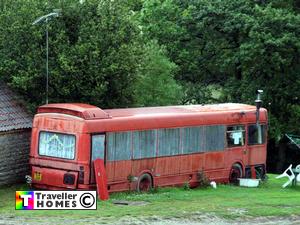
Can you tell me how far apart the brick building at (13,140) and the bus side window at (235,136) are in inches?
268

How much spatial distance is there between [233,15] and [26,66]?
14.7m

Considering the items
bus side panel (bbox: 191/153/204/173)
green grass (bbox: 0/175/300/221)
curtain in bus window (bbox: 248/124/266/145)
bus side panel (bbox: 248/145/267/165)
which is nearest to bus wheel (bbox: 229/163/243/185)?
bus side panel (bbox: 248/145/267/165)

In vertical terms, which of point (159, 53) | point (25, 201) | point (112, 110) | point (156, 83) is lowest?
point (25, 201)

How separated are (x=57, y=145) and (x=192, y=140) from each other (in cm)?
477

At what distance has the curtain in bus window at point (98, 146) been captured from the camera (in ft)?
67.7

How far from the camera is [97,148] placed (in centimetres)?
2069

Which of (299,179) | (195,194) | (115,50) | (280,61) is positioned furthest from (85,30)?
Result: (280,61)

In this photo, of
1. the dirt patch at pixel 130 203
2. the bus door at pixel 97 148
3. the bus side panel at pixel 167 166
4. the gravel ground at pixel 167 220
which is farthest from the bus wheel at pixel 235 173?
the gravel ground at pixel 167 220

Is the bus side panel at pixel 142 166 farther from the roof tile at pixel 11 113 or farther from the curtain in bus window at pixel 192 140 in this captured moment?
the roof tile at pixel 11 113

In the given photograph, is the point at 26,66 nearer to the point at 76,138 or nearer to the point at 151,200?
the point at 76,138

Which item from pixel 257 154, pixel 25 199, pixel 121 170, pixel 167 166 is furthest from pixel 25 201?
pixel 257 154

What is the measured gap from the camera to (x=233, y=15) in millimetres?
35906

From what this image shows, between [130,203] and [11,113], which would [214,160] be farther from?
[11,113]

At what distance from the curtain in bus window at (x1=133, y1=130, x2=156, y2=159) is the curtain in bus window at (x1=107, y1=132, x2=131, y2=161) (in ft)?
0.94
